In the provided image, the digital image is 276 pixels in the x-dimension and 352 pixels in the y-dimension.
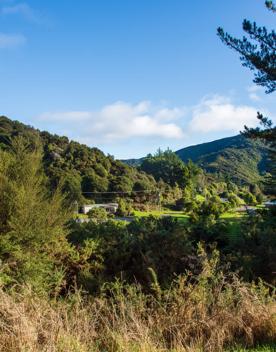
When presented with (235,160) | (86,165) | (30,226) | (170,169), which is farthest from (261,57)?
(235,160)

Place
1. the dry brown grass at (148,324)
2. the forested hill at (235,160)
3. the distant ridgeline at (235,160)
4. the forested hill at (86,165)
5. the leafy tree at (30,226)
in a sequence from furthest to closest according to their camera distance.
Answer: the forested hill at (235,160) → the distant ridgeline at (235,160) → the forested hill at (86,165) → the leafy tree at (30,226) → the dry brown grass at (148,324)

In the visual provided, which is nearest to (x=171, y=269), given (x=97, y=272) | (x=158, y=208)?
(x=97, y=272)

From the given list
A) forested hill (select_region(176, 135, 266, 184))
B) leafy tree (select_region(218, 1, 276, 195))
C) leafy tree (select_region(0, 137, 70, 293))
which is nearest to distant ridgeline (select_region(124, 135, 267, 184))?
forested hill (select_region(176, 135, 266, 184))

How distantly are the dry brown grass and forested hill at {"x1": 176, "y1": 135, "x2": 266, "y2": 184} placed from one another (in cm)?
8690

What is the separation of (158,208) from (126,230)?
3507 centimetres

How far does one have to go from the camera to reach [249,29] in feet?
26.5

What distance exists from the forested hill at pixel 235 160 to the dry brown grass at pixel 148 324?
3421 inches

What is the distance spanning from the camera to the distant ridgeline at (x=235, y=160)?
94331 millimetres

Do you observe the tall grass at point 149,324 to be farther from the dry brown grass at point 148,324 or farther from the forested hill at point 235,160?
the forested hill at point 235,160

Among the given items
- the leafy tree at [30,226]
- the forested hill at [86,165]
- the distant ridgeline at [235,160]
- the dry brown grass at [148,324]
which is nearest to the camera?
the dry brown grass at [148,324]

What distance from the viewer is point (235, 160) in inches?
4144

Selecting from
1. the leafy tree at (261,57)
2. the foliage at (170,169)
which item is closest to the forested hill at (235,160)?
the foliage at (170,169)

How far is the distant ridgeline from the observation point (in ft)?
309

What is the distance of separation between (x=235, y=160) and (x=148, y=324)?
4178 inches
